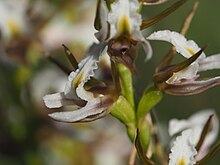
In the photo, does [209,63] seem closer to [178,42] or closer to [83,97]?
[178,42]

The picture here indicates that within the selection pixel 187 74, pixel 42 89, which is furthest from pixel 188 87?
pixel 42 89

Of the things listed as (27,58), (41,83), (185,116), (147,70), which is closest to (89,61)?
(27,58)

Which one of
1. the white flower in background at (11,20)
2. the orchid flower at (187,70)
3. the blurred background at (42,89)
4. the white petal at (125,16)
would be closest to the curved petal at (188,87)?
the orchid flower at (187,70)

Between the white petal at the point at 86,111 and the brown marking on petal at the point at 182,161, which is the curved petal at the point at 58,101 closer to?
the white petal at the point at 86,111

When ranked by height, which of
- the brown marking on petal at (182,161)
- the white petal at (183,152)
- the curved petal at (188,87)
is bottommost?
the brown marking on petal at (182,161)

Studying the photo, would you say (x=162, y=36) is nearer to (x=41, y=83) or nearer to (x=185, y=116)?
(x=41, y=83)

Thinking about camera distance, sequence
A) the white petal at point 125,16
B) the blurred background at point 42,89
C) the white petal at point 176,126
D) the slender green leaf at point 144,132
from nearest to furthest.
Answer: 1. the white petal at point 125,16
2. the slender green leaf at point 144,132
3. the white petal at point 176,126
4. the blurred background at point 42,89
